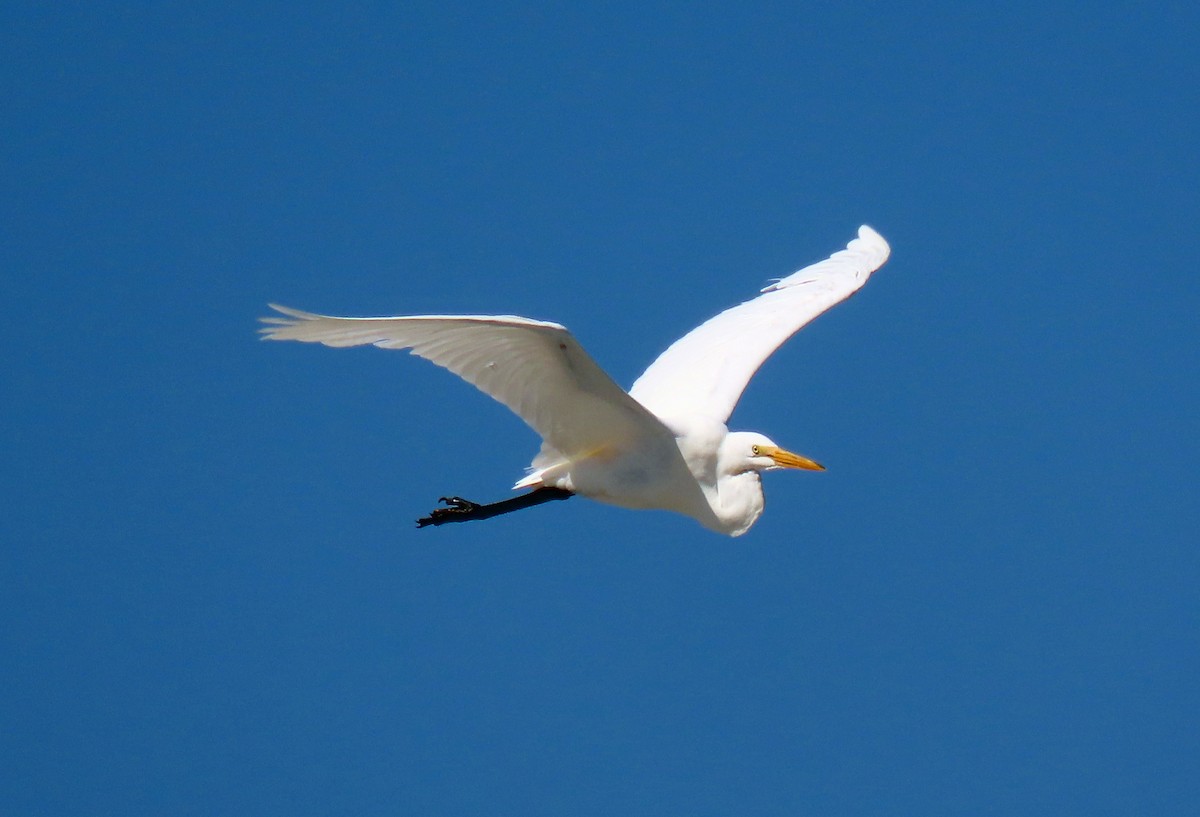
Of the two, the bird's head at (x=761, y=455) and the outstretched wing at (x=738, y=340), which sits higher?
the outstretched wing at (x=738, y=340)

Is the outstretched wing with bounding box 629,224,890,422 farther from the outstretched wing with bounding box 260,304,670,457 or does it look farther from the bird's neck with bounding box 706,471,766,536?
the outstretched wing with bounding box 260,304,670,457

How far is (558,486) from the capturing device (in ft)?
29.7

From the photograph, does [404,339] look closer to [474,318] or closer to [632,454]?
[474,318]

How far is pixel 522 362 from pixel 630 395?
1.16 m

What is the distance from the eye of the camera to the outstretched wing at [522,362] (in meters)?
6.70

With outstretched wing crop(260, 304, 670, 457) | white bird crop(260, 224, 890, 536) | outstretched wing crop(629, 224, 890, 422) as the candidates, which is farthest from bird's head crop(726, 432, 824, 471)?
outstretched wing crop(260, 304, 670, 457)

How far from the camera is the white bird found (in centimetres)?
709

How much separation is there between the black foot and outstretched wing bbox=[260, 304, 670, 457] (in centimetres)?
102

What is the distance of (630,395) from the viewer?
8672 mm

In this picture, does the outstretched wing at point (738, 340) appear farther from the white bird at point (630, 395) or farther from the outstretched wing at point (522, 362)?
the outstretched wing at point (522, 362)

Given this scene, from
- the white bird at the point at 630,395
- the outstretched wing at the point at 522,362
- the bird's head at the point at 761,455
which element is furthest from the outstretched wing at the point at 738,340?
the outstretched wing at the point at 522,362

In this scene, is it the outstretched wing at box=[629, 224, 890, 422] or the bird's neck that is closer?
the bird's neck

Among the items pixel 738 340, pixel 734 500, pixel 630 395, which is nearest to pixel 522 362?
pixel 630 395

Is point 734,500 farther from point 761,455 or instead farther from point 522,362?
point 522,362
